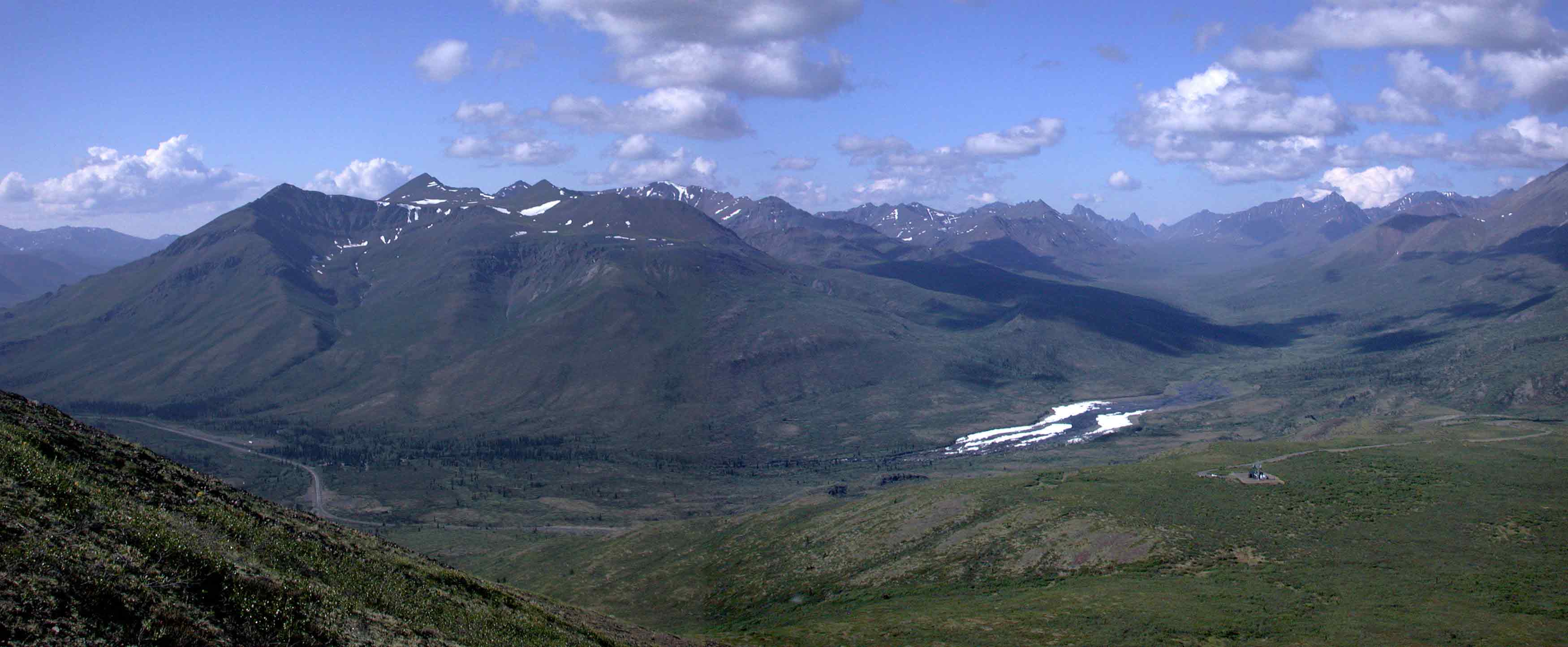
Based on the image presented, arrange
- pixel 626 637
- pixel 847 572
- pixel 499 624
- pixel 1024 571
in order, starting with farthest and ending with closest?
pixel 847 572 < pixel 1024 571 < pixel 626 637 < pixel 499 624

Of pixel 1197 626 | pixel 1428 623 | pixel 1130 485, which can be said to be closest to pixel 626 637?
pixel 1197 626

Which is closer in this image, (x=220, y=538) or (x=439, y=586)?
(x=220, y=538)

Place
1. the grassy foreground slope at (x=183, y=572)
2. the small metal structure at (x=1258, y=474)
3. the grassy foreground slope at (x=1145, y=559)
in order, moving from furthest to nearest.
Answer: the small metal structure at (x=1258, y=474)
the grassy foreground slope at (x=1145, y=559)
the grassy foreground slope at (x=183, y=572)

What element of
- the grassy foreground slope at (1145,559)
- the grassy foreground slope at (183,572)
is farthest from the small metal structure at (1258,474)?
the grassy foreground slope at (183,572)

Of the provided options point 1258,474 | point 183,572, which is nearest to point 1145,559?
point 1258,474

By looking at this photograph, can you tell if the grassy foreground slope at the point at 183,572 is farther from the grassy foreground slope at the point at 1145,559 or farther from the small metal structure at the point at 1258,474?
the small metal structure at the point at 1258,474

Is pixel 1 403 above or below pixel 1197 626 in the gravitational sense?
above

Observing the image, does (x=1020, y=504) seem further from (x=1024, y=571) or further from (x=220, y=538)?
(x=220, y=538)
